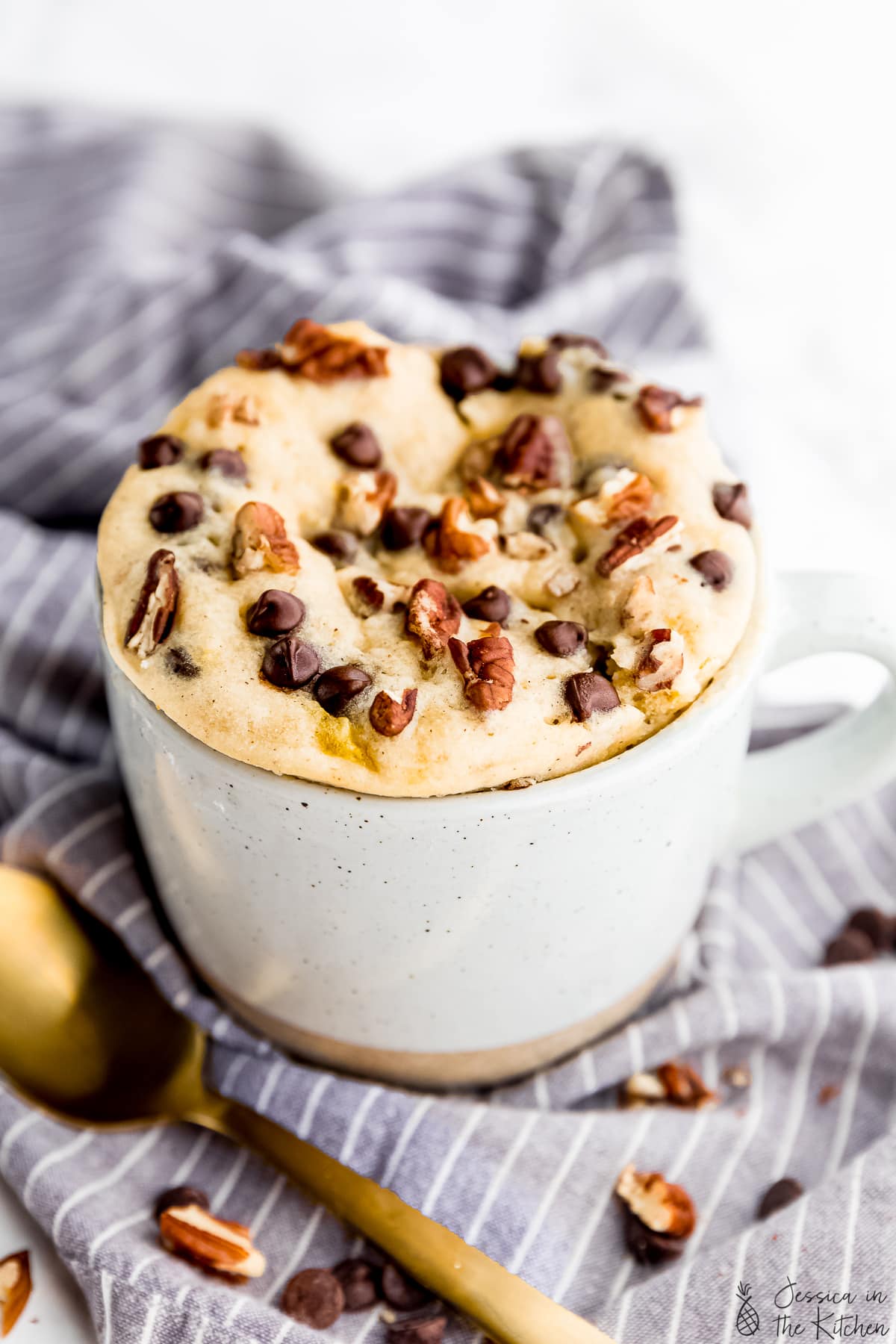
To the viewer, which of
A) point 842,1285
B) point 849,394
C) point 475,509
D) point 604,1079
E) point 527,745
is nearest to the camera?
point 527,745

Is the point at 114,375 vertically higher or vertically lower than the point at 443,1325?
higher

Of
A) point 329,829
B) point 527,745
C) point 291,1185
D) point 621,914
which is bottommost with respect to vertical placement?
point 291,1185

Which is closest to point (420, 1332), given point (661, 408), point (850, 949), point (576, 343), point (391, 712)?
point (391, 712)

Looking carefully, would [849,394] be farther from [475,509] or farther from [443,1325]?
[443,1325]

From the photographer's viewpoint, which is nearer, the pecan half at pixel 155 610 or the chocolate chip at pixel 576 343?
the pecan half at pixel 155 610

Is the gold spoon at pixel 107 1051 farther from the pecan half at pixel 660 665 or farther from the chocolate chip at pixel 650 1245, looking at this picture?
the pecan half at pixel 660 665

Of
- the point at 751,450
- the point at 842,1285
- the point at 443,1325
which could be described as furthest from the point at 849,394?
the point at 443,1325

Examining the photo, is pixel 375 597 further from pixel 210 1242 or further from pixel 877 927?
pixel 877 927

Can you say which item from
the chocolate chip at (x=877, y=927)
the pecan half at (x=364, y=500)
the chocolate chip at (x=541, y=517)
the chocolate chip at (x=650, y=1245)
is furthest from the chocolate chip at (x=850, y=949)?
the pecan half at (x=364, y=500)
